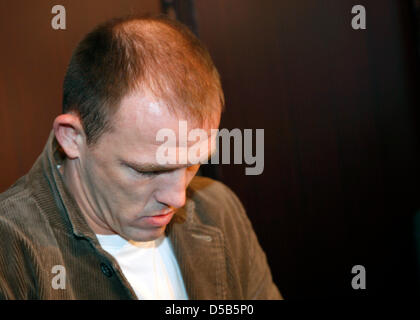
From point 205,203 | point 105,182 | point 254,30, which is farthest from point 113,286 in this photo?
point 254,30

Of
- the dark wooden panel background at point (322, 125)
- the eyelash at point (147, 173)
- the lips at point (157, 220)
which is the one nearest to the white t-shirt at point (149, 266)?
the lips at point (157, 220)

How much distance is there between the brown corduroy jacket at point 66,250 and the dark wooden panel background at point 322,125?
38 centimetres

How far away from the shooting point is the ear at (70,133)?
1068mm

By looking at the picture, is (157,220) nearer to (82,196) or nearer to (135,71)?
(82,196)

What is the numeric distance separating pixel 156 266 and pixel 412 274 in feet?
5.60

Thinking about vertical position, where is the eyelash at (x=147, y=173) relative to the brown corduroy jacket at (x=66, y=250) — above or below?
above

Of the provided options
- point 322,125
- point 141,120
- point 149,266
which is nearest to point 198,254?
point 149,266

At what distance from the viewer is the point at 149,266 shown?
4.21 feet

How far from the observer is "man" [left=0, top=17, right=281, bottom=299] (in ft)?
3.35

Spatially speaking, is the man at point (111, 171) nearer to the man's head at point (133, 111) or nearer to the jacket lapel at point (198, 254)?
the man's head at point (133, 111)

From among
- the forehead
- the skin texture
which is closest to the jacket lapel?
the skin texture

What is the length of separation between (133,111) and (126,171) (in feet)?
0.53
